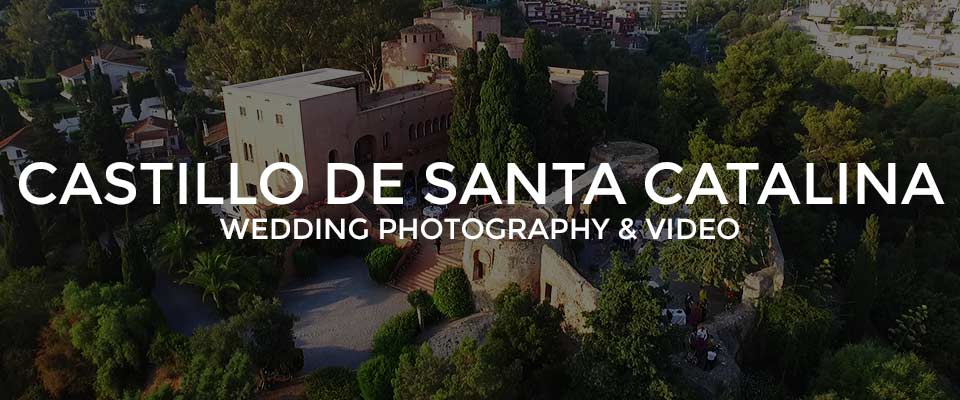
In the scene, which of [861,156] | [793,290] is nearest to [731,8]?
[861,156]

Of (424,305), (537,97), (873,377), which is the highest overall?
(537,97)

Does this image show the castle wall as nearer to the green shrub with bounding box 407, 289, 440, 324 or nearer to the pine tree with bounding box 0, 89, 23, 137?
the green shrub with bounding box 407, 289, 440, 324

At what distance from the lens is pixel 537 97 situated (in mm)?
27906

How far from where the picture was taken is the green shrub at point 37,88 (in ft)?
196

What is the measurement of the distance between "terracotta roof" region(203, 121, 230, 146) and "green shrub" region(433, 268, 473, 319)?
23598 millimetres

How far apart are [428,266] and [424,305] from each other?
285 cm

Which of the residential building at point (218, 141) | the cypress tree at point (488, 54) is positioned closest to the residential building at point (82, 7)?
the residential building at point (218, 141)

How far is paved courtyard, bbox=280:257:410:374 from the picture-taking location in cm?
2064

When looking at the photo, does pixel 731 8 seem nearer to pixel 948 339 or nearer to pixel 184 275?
pixel 948 339

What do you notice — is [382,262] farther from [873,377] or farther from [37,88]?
[37,88]

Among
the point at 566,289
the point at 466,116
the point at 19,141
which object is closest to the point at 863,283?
the point at 566,289

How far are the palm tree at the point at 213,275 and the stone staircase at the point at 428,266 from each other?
5569mm

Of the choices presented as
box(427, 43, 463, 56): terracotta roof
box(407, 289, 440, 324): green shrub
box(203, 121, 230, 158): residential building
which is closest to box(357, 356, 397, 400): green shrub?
box(407, 289, 440, 324): green shrub

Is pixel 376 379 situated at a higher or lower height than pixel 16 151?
lower
